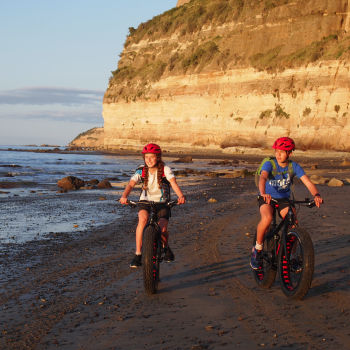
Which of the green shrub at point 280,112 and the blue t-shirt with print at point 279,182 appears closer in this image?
the blue t-shirt with print at point 279,182

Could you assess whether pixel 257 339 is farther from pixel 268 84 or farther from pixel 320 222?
pixel 268 84

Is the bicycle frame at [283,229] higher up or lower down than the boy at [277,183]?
lower down

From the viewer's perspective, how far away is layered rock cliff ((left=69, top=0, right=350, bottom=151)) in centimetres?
4556

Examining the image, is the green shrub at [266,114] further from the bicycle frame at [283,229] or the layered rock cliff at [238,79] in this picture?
the bicycle frame at [283,229]

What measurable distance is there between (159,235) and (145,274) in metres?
0.58

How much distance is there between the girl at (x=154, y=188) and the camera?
20.2ft

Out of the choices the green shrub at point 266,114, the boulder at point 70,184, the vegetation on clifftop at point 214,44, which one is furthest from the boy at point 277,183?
the green shrub at point 266,114

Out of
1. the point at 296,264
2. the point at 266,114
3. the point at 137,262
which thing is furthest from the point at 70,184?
the point at 266,114

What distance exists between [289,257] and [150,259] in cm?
168

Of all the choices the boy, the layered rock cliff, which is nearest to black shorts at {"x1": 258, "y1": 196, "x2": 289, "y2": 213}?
the boy

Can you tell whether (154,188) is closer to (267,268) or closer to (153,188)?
(153,188)

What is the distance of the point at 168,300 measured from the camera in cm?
550

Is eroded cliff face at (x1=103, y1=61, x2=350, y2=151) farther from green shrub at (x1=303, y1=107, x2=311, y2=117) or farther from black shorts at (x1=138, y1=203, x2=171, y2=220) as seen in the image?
black shorts at (x1=138, y1=203, x2=171, y2=220)

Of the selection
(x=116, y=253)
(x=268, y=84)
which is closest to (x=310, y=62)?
(x=268, y=84)
